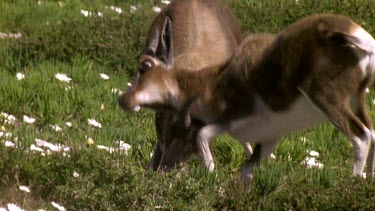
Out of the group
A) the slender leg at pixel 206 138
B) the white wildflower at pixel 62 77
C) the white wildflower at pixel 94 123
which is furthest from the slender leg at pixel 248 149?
the white wildflower at pixel 62 77

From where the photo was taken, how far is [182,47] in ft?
36.1

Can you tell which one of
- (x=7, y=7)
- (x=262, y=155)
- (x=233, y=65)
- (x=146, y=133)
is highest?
(x=233, y=65)

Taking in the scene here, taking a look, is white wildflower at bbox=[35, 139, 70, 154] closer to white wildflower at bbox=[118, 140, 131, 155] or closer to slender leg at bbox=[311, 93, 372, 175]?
white wildflower at bbox=[118, 140, 131, 155]

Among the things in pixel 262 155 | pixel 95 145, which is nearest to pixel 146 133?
pixel 95 145

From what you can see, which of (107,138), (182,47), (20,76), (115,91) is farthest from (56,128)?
(20,76)

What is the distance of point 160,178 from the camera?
29.1 feet

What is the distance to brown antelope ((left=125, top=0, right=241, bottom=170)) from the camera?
33.1 ft

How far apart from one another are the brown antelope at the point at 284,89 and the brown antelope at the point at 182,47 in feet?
0.46

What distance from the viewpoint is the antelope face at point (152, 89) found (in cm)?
996

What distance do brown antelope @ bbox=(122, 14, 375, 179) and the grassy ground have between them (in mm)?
272

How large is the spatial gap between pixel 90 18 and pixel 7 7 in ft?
4.25

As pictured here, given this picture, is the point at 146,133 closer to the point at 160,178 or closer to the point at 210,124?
the point at 210,124

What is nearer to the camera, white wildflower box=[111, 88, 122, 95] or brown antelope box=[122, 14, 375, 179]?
brown antelope box=[122, 14, 375, 179]

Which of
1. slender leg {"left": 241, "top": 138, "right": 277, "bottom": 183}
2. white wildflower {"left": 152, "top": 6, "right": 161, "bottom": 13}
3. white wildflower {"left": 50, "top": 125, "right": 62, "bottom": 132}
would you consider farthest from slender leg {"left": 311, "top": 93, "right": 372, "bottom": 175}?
white wildflower {"left": 152, "top": 6, "right": 161, "bottom": 13}
